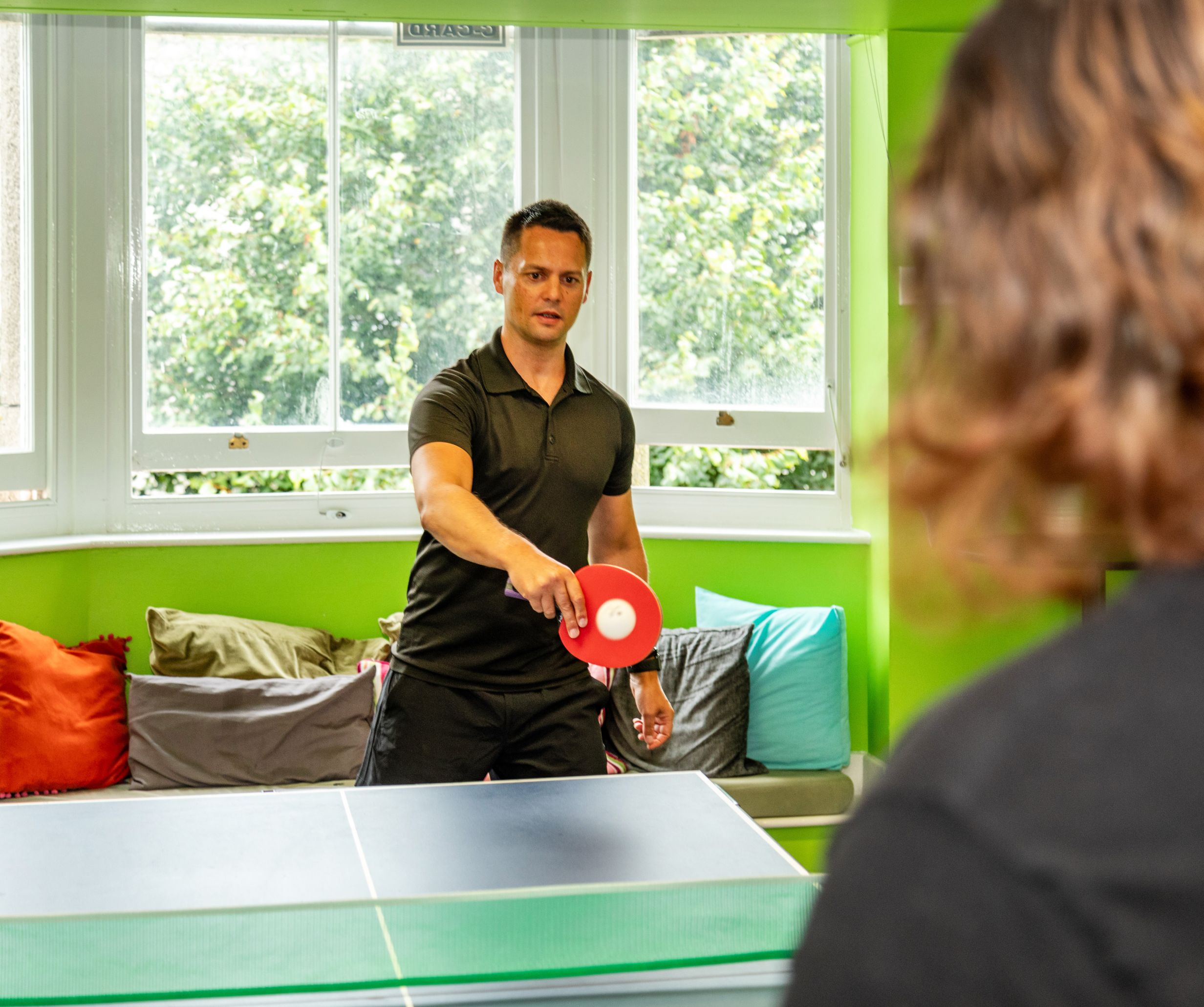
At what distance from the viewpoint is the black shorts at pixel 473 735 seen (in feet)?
8.16

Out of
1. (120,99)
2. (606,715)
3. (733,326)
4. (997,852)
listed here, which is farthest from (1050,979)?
(120,99)

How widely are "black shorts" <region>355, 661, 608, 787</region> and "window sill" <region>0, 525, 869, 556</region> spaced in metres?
1.69

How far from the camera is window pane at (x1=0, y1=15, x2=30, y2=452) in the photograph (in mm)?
4062

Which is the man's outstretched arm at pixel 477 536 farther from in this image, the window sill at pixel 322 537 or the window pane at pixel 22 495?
the window pane at pixel 22 495

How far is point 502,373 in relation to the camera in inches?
107

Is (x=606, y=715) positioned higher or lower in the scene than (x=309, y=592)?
lower

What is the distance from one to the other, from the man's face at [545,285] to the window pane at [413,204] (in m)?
1.55

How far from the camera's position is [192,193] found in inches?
166

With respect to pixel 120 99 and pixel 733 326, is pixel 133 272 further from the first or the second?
pixel 733 326

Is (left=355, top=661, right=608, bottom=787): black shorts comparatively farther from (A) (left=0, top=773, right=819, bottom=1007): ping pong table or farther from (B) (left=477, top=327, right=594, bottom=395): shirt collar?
(B) (left=477, top=327, right=594, bottom=395): shirt collar

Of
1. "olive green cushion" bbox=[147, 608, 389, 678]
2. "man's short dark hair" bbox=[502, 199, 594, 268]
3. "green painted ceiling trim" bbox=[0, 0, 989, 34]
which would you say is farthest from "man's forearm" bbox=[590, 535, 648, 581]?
"green painted ceiling trim" bbox=[0, 0, 989, 34]

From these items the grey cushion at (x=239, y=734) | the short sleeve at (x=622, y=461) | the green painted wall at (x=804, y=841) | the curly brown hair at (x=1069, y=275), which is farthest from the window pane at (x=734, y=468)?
the curly brown hair at (x=1069, y=275)

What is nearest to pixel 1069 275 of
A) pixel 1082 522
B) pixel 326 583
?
pixel 1082 522

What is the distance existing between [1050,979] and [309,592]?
390cm
